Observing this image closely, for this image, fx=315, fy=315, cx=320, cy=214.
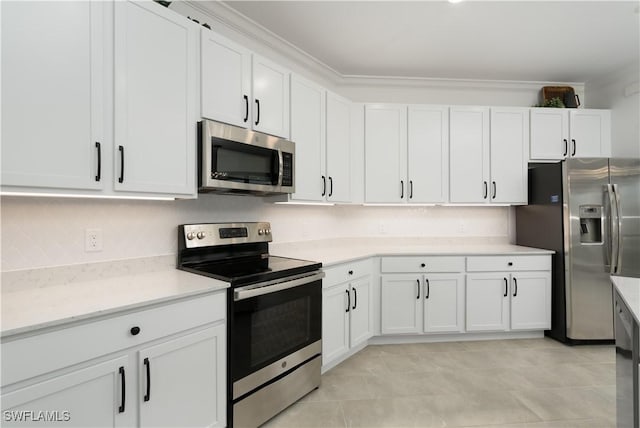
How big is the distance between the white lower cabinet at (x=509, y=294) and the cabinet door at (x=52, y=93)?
3240 mm

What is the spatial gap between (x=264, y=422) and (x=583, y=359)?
9.29 feet

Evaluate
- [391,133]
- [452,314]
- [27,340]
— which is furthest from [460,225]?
[27,340]

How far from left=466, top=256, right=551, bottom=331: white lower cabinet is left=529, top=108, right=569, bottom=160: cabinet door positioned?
1195 millimetres

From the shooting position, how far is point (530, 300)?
3.26 metres

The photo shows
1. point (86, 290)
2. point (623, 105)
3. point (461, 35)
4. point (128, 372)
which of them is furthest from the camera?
point (623, 105)

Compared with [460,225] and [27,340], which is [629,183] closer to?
[460,225]

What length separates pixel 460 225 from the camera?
3.84 m

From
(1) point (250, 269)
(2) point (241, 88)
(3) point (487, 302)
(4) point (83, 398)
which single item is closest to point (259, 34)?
(2) point (241, 88)

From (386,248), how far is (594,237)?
201cm

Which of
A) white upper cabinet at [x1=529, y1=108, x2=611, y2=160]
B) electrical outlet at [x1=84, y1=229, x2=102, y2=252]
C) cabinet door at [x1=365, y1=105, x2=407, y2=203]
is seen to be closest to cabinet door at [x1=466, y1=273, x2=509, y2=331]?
cabinet door at [x1=365, y1=105, x2=407, y2=203]

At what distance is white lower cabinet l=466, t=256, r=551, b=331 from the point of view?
3213 millimetres

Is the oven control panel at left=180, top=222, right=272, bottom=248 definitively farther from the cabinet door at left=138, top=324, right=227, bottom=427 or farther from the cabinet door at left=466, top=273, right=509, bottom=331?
the cabinet door at left=466, top=273, right=509, bottom=331

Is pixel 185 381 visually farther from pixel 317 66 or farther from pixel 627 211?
pixel 627 211

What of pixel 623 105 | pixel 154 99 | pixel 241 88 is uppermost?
pixel 623 105
